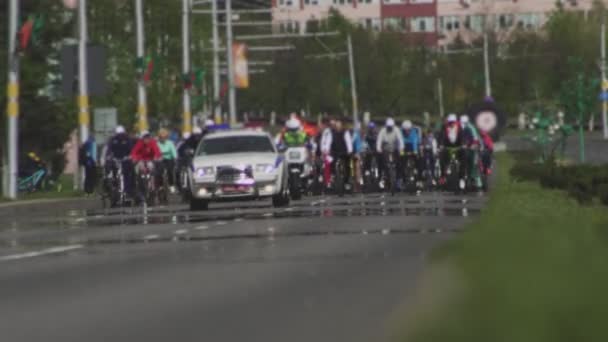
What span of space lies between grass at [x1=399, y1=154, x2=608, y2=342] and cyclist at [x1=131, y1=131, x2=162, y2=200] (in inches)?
1408

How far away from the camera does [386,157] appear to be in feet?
152

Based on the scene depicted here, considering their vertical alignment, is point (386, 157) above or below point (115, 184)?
above

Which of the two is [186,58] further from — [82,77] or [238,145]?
[238,145]

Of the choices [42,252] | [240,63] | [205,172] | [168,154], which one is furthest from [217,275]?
[240,63]

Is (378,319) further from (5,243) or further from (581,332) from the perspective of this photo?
(5,243)

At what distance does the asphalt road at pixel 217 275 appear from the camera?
1005cm

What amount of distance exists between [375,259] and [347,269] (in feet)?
5.36

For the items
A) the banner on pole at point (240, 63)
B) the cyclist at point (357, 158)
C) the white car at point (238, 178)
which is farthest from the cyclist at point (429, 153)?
the banner on pole at point (240, 63)

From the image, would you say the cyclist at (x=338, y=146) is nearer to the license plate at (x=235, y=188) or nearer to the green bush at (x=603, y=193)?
the license plate at (x=235, y=188)

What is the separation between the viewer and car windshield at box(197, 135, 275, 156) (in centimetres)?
3872

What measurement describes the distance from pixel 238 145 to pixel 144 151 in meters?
3.84

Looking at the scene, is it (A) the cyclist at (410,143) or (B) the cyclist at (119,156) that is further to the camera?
(A) the cyclist at (410,143)

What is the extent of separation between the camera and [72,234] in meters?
26.3

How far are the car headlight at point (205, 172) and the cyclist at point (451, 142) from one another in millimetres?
7068
